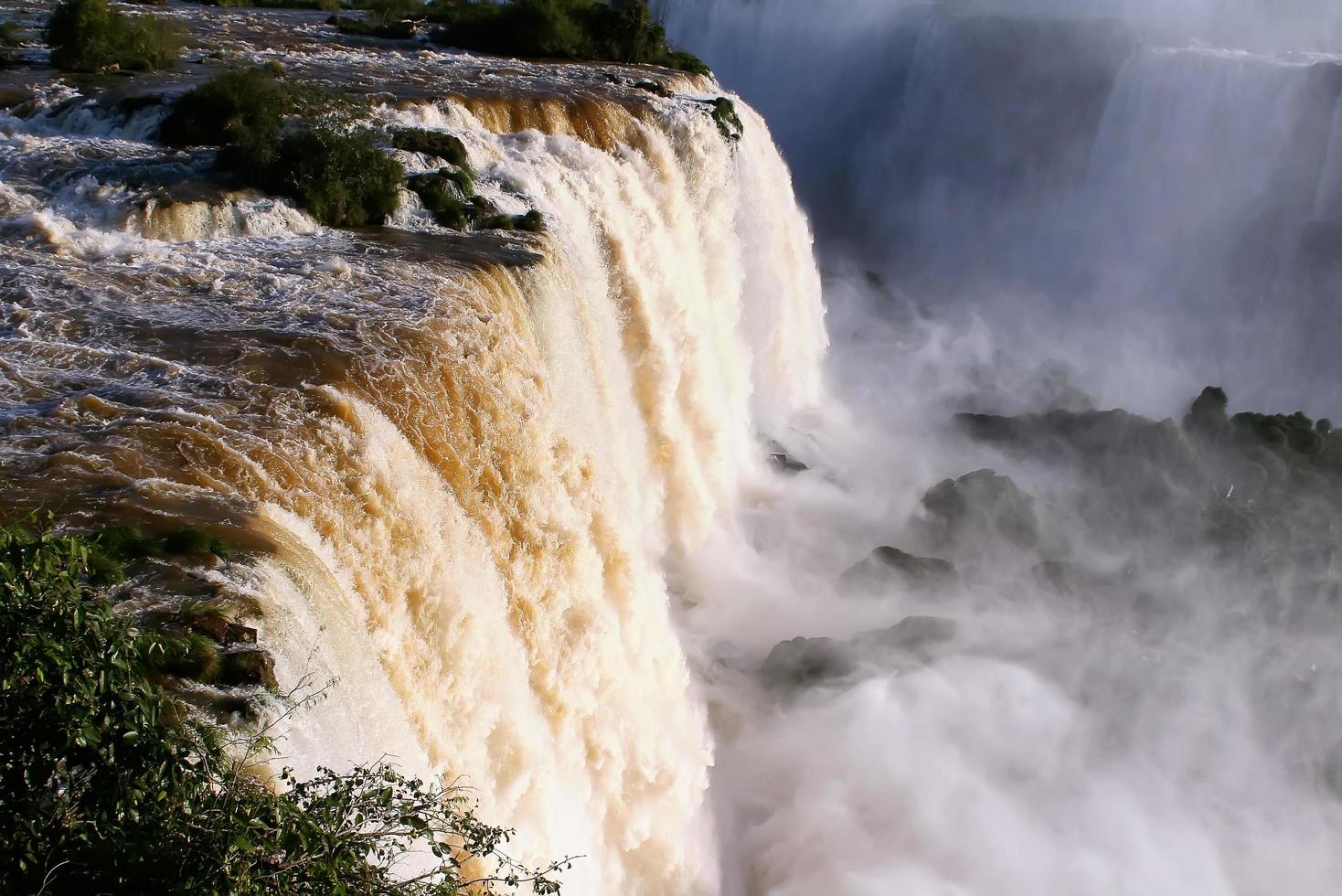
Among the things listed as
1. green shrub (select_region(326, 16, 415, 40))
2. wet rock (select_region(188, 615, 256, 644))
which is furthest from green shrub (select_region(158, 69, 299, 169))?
green shrub (select_region(326, 16, 415, 40))

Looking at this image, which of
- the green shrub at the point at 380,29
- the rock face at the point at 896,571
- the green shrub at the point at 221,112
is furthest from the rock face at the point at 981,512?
the green shrub at the point at 380,29

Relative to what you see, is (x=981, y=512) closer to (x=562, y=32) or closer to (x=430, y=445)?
(x=430, y=445)

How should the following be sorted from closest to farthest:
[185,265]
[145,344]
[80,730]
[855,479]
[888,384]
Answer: [80,730], [145,344], [185,265], [855,479], [888,384]

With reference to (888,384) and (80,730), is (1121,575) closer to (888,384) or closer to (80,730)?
(888,384)

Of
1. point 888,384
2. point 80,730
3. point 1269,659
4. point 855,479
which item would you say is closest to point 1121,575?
point 1269,659

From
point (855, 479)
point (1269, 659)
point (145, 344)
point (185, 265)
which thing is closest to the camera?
point (145, 344)

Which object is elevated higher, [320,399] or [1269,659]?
[320,399]
